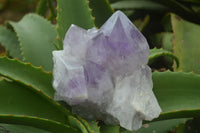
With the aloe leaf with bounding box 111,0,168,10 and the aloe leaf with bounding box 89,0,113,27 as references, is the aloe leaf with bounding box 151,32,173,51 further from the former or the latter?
the aloe leaf with bounding box 89,0,113,27

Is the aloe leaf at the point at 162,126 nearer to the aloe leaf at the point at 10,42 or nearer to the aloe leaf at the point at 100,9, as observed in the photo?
the aloe leaf at the point at 100,9

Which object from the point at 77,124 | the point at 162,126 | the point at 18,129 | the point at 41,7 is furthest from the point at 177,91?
the point at 41,7

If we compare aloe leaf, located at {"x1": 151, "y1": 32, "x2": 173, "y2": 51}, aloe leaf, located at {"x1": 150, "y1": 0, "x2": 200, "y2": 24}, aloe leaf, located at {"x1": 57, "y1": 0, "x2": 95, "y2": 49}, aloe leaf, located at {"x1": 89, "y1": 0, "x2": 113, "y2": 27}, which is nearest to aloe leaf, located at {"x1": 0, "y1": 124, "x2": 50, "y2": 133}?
aloe leaf, located at {"x1": 57, "y1": 0, "x2": 95, "y2": 49}

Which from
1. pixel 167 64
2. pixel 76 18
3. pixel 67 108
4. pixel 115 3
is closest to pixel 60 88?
pixel 67 108

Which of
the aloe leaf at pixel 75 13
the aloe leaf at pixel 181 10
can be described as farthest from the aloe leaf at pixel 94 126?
the aloe leaf at pixel 181 10

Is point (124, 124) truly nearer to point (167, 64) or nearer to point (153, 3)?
point (167, 64)

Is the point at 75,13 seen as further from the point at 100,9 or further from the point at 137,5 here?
the point at 137,5

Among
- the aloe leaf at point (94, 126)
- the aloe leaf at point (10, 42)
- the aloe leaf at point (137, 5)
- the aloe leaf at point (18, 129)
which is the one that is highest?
the aloe leaf at point (137, 5)
